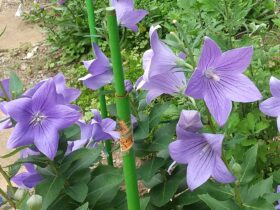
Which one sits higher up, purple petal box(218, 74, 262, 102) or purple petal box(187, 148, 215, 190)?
purple petal box(218, 74, 262, 102)

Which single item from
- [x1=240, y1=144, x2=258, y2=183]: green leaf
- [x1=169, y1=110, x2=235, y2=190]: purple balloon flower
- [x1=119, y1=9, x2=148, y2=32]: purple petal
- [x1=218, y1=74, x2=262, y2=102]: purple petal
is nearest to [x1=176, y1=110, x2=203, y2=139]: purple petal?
[x1=169, y1=110, x2=235, y2=190]: purple balloon flower

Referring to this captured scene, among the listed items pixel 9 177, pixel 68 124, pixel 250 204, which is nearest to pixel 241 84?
pixel 250 204

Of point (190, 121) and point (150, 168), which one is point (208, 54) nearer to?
point (190, 121)

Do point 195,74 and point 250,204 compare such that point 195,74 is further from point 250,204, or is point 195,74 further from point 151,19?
point 151,19

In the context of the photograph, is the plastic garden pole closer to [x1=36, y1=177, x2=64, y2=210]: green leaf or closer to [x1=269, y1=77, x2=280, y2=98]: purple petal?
[x1=36, y1=177, x2=64, y2=210]: green leaf

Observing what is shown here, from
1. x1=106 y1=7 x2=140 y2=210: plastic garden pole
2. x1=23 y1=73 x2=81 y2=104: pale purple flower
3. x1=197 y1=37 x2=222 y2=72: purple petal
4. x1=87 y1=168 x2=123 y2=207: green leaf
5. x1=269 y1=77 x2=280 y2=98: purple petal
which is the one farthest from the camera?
x1=87 y1=168 x2=123 y2=207: green leaf

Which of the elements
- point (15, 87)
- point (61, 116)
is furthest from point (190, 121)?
point (15, 87)
